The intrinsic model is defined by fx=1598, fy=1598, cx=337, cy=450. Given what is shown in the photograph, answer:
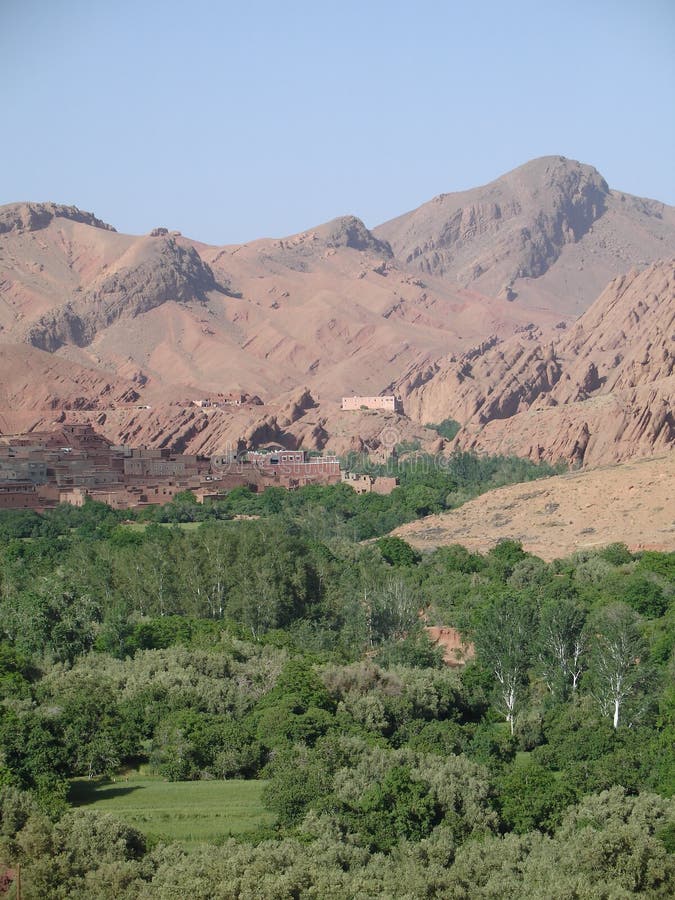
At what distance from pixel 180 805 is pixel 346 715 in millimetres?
6245

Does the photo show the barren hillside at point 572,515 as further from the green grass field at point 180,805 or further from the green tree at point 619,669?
the green grass field at point 180,805

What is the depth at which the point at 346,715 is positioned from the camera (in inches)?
1503

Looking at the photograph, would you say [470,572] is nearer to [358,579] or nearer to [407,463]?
[358,579]

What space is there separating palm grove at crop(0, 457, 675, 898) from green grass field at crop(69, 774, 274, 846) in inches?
23.6

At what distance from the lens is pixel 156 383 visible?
186 m

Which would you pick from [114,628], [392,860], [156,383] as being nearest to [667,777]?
[392,860]

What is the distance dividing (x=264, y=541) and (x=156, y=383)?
410ft

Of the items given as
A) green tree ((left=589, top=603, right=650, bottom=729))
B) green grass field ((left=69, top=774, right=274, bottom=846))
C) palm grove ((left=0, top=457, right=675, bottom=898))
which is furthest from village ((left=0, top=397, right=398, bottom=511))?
green grass field ((left=69, top=774, right=274, bottom=846))

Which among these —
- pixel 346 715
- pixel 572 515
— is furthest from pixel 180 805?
pixel 572 515

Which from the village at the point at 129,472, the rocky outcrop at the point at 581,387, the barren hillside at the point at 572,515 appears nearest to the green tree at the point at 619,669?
the barren hillside at the point at 572,515

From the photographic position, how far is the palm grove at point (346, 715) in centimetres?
2719

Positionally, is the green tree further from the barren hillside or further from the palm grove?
the barren hillside

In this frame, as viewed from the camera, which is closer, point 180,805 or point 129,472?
point 180,805

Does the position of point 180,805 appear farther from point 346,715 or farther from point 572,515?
point 572,515
